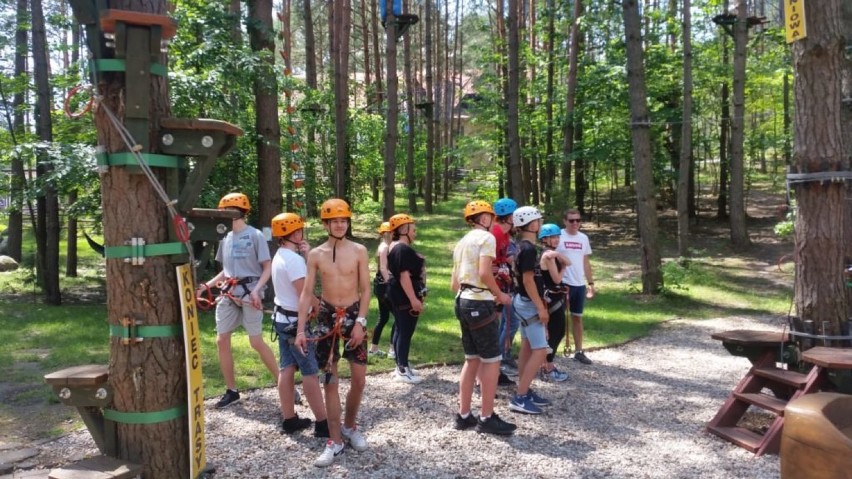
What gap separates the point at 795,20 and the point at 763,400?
3143 mm

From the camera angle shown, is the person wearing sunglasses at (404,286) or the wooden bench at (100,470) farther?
the person wearing sunglasses at (404,286)

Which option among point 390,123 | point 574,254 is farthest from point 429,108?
point 574,254

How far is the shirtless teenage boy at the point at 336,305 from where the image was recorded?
503 centimetres

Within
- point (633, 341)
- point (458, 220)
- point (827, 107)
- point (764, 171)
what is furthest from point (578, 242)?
point (764, 171)

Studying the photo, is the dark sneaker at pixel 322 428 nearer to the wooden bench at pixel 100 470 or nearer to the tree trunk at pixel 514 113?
the wooden bench at pixel 100 470

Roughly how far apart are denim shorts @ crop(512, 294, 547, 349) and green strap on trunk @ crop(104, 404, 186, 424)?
11.8 ft

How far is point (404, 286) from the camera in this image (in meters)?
6.86

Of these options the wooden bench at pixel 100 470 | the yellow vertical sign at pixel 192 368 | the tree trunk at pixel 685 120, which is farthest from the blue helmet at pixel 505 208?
the tree trunk at pixel 685 120

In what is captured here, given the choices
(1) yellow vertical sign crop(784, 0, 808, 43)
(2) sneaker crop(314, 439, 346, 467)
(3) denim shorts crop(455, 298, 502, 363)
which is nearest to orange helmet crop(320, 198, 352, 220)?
(3) denim shorts crop(455, 298, 502, 363)

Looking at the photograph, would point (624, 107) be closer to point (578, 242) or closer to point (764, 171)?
point (578, 242)

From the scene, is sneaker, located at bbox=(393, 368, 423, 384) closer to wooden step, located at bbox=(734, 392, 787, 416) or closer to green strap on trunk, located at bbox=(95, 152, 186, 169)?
wooden step, located at bbox=(734, 392, 787, 416)

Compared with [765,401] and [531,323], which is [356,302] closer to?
[531,323]

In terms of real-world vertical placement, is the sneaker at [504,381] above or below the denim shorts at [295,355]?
below

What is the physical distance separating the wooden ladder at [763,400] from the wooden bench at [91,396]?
4.57 meters
